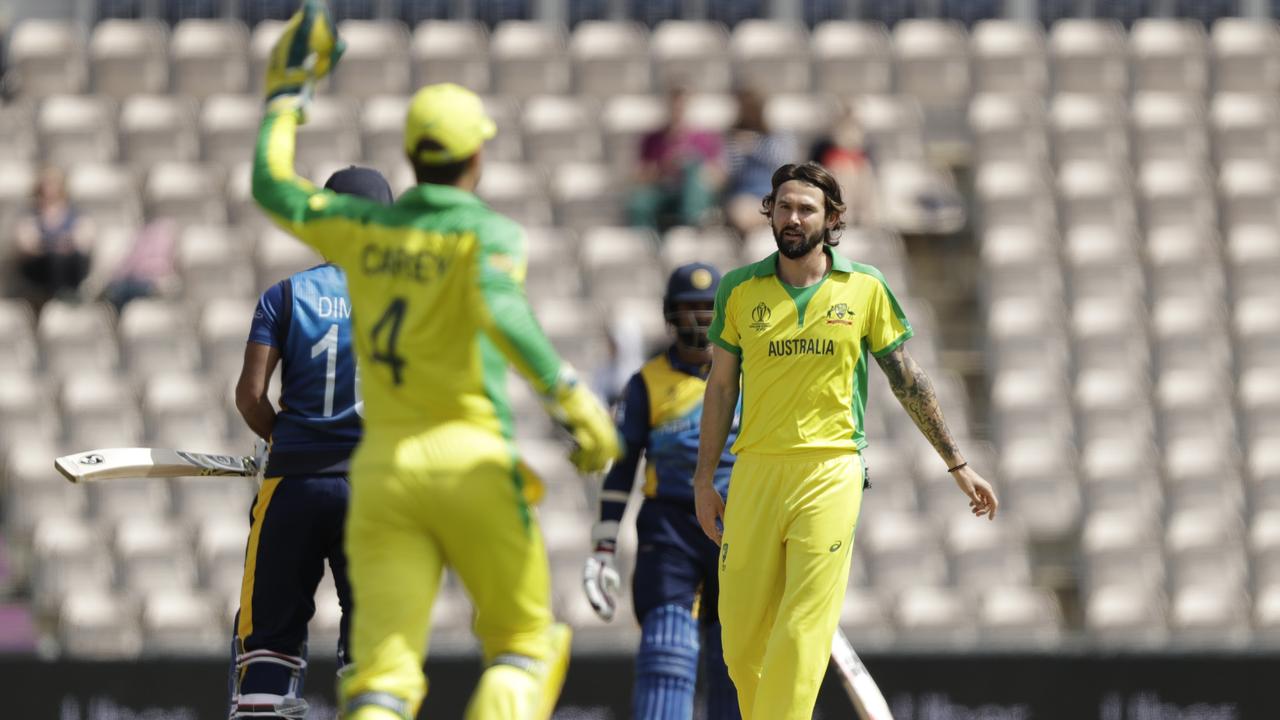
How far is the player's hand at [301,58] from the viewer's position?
5625 millimetres

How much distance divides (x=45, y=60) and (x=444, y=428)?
1051 centimetres

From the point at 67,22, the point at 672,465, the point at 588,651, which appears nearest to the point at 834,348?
the point at 672,465

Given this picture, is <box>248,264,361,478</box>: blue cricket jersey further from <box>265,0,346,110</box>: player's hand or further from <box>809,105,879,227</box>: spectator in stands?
<box>809,105,879,227</box>: spectator in stands

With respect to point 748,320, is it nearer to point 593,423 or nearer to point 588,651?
point 593,423

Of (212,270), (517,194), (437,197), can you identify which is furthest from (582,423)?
(517,194)

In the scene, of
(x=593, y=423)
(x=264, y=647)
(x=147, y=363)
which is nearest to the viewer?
(x=593, y=423)

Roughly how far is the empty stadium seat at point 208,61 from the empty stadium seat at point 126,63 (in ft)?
0.44

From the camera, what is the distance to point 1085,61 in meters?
15.1

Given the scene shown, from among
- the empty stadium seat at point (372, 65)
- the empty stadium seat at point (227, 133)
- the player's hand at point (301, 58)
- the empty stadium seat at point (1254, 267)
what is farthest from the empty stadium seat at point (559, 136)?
the player's hand at point (301, 58)

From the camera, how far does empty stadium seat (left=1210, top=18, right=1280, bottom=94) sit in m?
15.3

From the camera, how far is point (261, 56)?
14.8 meters

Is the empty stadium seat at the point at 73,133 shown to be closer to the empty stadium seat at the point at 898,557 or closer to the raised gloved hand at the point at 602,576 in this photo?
the empty stadium seat at the point at 898,557

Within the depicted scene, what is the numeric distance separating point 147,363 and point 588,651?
14.2 ft

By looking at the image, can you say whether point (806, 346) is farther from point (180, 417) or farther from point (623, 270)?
point (180, 417)
